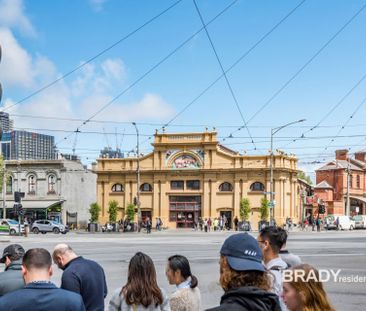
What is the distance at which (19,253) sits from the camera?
672 cm

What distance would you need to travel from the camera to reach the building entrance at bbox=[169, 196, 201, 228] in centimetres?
7000

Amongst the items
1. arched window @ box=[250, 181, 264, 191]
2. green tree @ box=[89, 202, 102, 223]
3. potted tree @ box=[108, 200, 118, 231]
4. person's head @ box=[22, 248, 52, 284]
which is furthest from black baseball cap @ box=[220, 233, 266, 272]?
potted tree @ box=[108, 200, 118, 231]

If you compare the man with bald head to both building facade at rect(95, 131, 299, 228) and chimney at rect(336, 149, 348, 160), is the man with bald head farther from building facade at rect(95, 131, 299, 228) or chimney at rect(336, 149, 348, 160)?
chimney at rect(336, 149, 348, 160)

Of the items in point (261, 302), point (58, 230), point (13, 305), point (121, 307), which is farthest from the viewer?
point (58, 230)

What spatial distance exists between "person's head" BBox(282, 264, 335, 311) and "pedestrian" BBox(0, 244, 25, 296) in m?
3.26

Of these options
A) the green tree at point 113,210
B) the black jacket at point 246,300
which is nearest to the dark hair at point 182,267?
the black jacket at point 246,300

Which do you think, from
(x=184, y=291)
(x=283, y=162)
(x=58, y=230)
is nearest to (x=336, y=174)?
(x=283, y=162)

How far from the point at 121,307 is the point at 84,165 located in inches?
2843

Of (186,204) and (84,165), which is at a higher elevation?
(84,165)

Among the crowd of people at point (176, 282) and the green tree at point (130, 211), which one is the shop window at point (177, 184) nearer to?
the green tree at point (130, 211)

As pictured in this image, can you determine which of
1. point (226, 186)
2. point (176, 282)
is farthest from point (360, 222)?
point (176, 282)

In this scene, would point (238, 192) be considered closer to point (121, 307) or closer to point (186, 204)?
point (186, 204)

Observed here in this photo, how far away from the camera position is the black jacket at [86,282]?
6.91 m

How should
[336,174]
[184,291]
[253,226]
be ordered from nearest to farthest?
[184,291], [253,226], [336,174]
